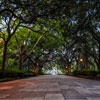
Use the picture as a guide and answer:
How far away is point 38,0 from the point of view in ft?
32.5

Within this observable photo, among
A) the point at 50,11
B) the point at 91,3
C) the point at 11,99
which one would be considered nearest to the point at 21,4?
the point at 50,11

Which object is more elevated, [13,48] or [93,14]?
[93,14]

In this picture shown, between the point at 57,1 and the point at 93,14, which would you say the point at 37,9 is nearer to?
the point at 57,1

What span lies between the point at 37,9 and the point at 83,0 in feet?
15.6

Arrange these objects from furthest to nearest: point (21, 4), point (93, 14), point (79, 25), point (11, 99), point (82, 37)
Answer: point (82, 37)
point (79, 25)
point (93, 14)
point (21, 4)
point (11, 99)

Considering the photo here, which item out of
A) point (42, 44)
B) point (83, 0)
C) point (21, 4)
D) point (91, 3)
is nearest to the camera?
point (21, 4)

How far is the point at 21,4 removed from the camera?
9.66m

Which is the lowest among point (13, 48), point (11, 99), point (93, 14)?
point (11, 99)

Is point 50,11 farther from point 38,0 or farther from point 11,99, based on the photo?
point 11,99

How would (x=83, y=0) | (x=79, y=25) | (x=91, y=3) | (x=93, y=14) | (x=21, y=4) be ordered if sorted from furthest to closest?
(x=79, y=25) < (x=93, y=14) < (x=91, y=3) < (x=83, y=0) < (x=21, y=4)

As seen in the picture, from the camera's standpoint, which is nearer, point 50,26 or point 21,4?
point 21,4

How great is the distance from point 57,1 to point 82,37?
1011 cm

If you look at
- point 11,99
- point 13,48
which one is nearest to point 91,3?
point 11,99

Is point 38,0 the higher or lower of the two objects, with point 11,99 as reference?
higher
